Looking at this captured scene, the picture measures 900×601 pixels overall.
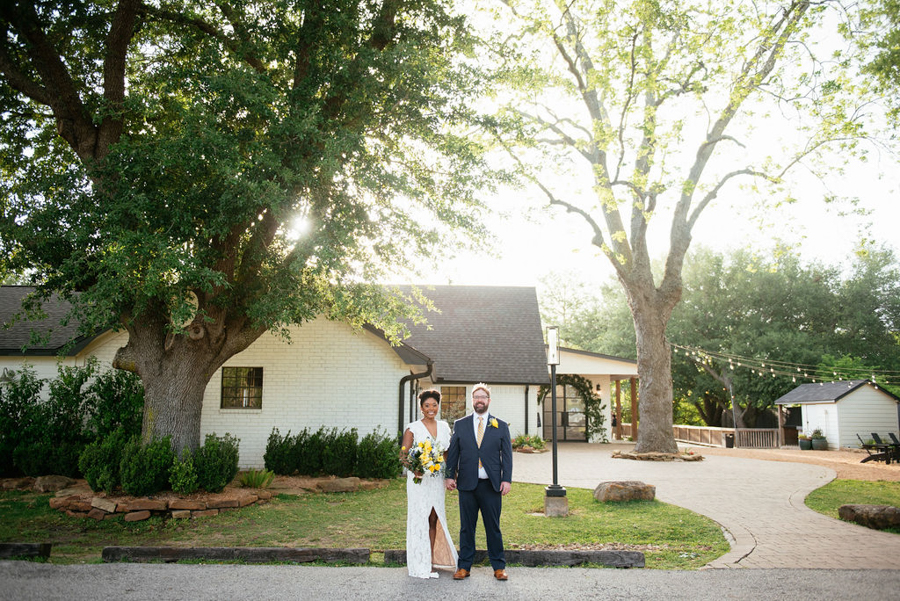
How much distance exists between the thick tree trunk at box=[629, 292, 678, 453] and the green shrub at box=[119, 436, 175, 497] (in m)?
14.8

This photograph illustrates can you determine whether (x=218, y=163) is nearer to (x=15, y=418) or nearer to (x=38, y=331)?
(x=15, y=418)

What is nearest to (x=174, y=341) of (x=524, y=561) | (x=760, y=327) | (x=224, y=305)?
(x=224, y=305)

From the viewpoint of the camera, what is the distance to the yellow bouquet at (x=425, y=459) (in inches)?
262

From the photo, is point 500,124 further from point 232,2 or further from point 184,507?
point 184,507

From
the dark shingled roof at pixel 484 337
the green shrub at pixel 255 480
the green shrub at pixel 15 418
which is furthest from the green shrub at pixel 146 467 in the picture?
the dark shingled roof at pixel 484 337

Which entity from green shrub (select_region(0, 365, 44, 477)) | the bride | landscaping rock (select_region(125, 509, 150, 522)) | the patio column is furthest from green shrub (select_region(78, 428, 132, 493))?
the patio column

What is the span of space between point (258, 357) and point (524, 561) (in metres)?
11.2

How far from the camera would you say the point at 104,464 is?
1113cm

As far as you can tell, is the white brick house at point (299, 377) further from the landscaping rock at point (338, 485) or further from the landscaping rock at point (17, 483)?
the landscaping rock at point (17, 483)

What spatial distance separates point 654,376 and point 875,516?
1172cm

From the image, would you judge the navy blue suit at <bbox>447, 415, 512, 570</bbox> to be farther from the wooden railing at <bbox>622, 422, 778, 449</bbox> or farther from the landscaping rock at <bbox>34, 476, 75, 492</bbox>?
the wooden railing at <bbox>622, 422, 778, 449</bbox>

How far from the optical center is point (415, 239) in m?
11.4

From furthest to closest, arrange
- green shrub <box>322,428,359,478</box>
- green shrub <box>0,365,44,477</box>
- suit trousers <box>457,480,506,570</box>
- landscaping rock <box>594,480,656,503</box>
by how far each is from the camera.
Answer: green shrub <box>322,428,359,478</box> → green shrub <box>0,365,44,477</box> → landscaping rock <box>594,480,656,503</box> → suit trousers <box>457,480,506,570</box>

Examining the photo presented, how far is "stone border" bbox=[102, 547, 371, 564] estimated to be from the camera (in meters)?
6.89
